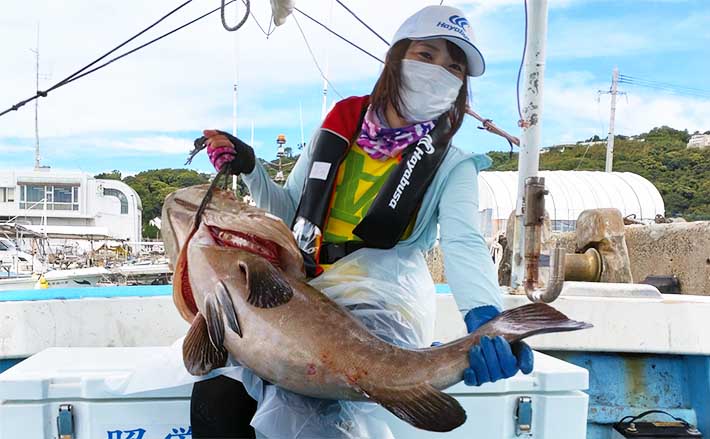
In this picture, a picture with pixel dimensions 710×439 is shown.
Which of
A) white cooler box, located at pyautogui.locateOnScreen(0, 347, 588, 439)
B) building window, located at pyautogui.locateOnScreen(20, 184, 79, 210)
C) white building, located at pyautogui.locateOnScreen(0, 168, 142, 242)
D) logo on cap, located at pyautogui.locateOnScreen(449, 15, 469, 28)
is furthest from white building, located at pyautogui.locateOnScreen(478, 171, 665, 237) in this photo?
logo on cap, located at pyautogui.locateOnScreen(449, 15, 469, 28)

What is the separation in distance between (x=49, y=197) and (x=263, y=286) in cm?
2104

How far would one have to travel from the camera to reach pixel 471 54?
1.72m

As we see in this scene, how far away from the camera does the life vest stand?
1.66 metres

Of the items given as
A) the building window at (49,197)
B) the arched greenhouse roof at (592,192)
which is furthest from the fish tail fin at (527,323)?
the building window at (49,197)

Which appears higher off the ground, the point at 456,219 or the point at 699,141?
the point at 699,141

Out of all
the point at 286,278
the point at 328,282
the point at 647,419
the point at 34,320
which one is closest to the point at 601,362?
the point at 647,419

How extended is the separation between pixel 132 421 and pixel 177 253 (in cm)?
55

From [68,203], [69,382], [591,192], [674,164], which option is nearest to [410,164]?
[69,382]

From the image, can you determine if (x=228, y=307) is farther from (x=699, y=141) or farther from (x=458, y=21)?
(x=699, y=141)

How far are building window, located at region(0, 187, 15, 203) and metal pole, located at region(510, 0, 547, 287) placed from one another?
20.2m

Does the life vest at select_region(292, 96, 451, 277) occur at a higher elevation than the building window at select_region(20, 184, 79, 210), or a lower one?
higher

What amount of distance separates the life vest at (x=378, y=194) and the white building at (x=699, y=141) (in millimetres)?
13086

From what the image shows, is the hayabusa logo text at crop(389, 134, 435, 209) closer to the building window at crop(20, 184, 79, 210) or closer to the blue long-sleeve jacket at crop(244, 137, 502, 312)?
the blue long-sleeve jacket at crop(244, 137, 502, 312)

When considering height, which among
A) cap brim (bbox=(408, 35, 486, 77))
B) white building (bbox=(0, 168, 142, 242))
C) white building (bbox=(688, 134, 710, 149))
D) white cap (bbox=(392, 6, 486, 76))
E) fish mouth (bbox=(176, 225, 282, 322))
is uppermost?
white building (bbox=(688, 134, 710, 149))
